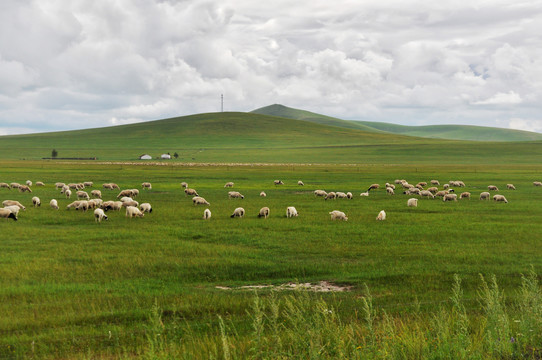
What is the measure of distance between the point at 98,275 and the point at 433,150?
146 metres

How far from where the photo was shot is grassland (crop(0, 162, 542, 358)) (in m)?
9.46

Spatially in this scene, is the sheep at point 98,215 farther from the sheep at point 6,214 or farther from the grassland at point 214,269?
the sheep at point 6,214

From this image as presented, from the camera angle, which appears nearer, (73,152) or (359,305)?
(359,305)

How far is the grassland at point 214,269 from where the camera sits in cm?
946

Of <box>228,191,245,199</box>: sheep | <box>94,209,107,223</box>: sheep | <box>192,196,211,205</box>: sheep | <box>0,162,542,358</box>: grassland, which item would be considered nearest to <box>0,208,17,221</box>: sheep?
<box>0,162,542,358</box>: grassland

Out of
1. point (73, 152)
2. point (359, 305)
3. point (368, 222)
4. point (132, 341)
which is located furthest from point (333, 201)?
point (73, 152)

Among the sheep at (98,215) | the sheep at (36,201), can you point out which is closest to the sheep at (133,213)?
the sheep at (98,215)

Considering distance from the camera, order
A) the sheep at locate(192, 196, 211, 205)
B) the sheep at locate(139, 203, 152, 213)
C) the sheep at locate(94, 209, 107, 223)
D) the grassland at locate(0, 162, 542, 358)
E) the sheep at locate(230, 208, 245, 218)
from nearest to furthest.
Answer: the grassland at locate(0, 162, 542, 358) < the sheep at locate(94, 209, 107, 223) < the sheep at locate(230, 208, 245, 218) < the sheep at locate(139, 203, 152, 213) < the sheep at locate(192, 196, 211, 205)

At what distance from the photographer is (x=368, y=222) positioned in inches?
980

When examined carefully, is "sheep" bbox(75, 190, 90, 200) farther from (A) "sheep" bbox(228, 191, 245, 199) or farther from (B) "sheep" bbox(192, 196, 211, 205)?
(A) "sheep" bbox(228, 191, 245, 199)

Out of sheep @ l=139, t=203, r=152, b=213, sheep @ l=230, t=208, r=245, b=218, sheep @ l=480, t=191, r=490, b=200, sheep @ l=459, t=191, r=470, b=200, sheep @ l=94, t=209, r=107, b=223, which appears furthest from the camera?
sheep @ l=459, t=191, r=470, b=200

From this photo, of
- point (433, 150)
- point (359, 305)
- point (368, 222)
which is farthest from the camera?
point (433, 150)

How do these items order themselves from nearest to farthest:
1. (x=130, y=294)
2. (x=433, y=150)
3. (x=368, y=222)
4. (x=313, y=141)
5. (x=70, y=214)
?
1. (x=130, y=294)
2. (x=368, y=222)
3. (x=70, y=214)
4. (x=433, y=150)
5. (x=313, y=141)

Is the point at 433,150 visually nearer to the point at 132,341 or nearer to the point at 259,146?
the point at 259,146
